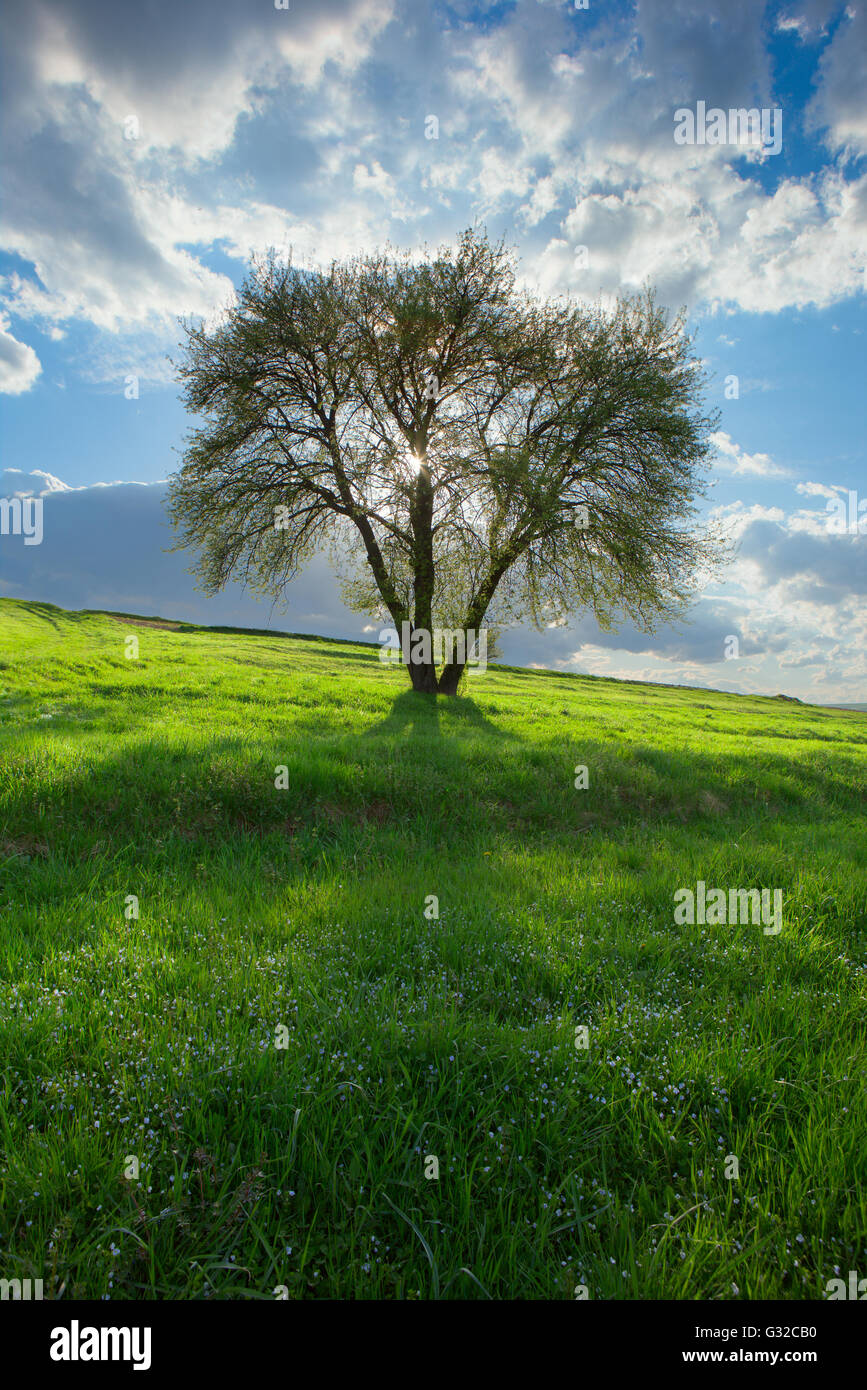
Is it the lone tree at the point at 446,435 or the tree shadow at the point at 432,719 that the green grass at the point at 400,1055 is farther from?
the lone tree at the point at 446,435

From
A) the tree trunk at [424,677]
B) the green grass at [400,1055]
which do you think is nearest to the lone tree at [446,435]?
the tree trunk at [424,677]

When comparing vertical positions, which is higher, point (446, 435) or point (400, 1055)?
point (446, 435)

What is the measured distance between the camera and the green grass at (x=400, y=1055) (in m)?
2.25

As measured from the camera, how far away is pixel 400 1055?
322cm

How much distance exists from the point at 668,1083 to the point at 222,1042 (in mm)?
2595

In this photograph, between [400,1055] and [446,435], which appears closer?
[400,1055]

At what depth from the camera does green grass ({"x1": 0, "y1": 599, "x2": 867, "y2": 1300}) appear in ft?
7.37

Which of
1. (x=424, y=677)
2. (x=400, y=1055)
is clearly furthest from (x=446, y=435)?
(x=400, y=1055)

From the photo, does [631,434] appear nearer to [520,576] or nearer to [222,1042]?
[520,576]

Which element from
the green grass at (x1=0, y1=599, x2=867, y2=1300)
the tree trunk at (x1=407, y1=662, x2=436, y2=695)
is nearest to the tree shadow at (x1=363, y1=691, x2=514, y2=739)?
the tree trunk at (x1=407, y1=662, x2=436, y2=695)

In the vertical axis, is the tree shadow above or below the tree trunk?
below

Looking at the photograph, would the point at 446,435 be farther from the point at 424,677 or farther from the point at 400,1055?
the point at 400,1055

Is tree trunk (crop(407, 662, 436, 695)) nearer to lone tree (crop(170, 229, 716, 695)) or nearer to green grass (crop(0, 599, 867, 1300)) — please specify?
lone tree (crop(170, 229, 716, 695))
